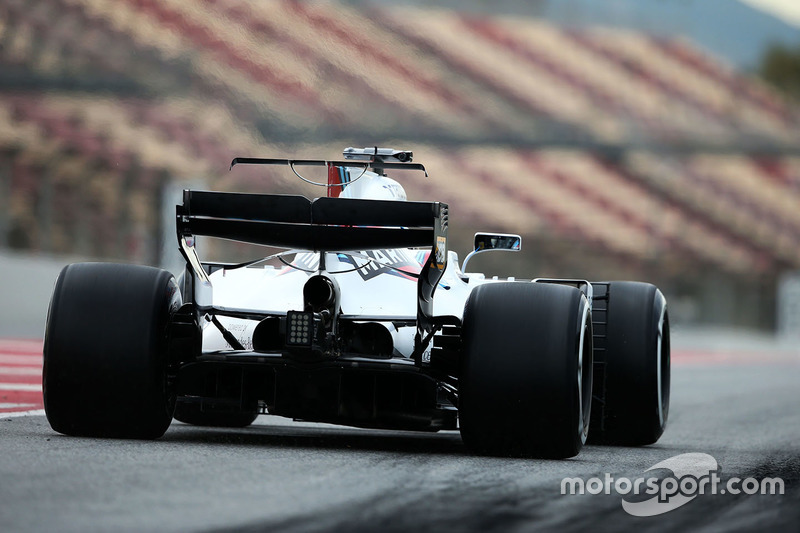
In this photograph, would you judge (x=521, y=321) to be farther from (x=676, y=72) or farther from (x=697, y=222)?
(x=676, y=72)

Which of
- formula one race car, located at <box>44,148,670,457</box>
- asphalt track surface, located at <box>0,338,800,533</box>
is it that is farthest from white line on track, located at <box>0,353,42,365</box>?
formula one race car, located at <box>44,148,670,457</box>

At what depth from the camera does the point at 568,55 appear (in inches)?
1575

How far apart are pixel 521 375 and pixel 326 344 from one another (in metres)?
0.87

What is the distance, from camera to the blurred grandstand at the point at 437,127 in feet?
60.1

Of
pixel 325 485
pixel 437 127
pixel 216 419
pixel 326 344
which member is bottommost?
pixel 216 419

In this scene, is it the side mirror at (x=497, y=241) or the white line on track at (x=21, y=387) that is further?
the white line on track at (x=21, y=387)

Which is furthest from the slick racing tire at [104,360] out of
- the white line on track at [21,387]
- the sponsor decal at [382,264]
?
the white line on track at [21,387]

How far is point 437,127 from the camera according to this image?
26672 millimetres

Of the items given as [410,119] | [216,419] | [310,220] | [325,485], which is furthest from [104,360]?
[410,119]

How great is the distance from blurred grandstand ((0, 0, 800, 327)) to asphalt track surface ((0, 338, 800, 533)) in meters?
6.41

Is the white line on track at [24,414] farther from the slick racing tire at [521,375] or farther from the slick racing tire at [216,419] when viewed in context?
the slick racing tire at [521,375]

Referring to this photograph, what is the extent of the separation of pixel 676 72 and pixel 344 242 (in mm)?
36443

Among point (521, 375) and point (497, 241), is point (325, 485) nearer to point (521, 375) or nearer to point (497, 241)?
point (521, 375)

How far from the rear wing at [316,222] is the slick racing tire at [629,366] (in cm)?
176
